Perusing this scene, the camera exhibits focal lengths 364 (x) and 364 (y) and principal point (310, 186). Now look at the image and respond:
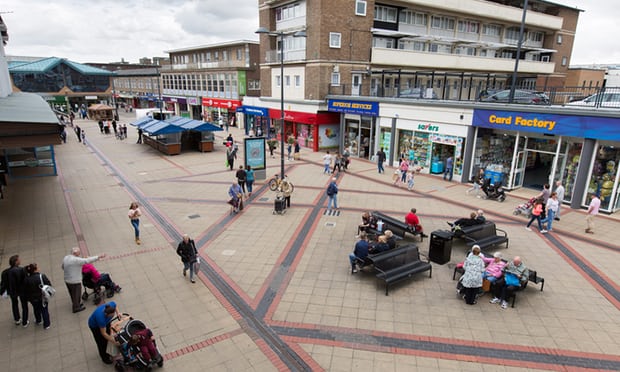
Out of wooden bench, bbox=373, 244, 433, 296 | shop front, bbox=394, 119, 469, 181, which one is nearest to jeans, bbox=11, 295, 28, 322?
wooden bench, bbox=373, 244, 433, 296

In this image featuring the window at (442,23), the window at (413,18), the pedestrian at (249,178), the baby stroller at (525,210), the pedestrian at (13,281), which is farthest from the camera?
the window at (442,23)

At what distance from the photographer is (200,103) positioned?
51125 millimetres

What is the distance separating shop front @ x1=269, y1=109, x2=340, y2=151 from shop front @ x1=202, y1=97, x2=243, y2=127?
13958 mm

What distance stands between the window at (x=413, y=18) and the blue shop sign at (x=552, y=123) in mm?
16108

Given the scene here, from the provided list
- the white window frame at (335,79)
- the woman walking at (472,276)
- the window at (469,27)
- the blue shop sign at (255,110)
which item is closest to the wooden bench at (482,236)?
the woman walking at (472,276)

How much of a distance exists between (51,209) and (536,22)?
4534 centimetres

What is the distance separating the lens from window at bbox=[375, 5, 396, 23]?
96.2 ft

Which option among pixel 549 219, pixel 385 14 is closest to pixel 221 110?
pixel 385 14

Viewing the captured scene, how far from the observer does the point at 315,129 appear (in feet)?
94.0

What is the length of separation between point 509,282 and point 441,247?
84.9 inches

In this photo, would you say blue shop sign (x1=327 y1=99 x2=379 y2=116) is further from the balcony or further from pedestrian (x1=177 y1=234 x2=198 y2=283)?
pedestrian (x1=177 y1=234 x2=198 y2=283)

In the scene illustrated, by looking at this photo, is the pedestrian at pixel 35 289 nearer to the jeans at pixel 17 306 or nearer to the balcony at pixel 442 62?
the jeans at pixel 17 306

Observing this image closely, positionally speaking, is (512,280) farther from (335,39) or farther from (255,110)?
(255,110)

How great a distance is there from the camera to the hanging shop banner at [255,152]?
18553 millimetres
